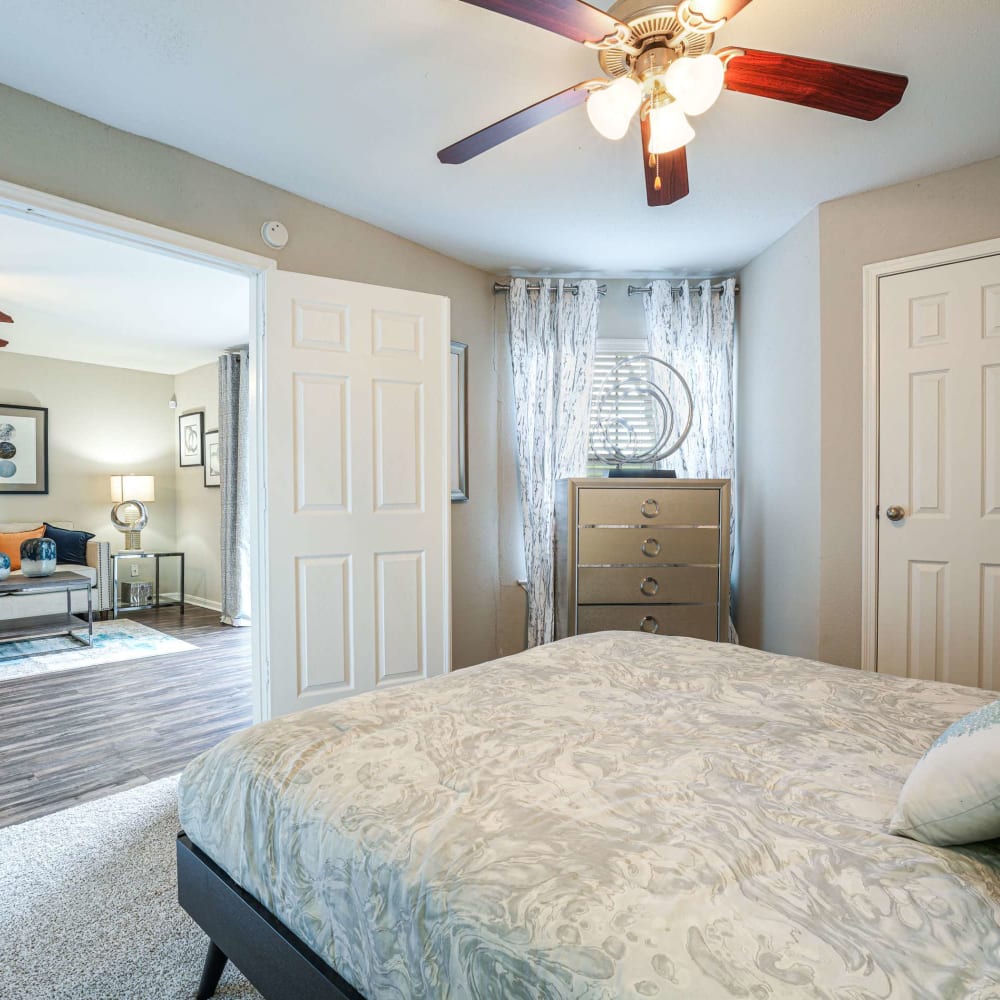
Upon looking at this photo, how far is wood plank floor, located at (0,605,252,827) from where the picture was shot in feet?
8.10

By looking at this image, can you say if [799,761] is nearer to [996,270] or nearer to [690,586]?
[690,586]

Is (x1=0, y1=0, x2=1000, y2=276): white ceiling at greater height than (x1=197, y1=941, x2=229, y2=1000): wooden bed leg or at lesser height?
greater

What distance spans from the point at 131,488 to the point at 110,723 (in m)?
3.88

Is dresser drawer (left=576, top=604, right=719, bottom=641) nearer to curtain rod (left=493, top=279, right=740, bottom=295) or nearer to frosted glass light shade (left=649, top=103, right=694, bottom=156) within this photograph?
curtain rod (left=493, top=279, right=740, bottom=295)

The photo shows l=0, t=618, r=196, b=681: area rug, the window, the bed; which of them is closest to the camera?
the bed

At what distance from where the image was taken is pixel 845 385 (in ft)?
9.61

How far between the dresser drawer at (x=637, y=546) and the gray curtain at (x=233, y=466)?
3.75m

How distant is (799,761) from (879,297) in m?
2.53

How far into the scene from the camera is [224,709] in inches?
133

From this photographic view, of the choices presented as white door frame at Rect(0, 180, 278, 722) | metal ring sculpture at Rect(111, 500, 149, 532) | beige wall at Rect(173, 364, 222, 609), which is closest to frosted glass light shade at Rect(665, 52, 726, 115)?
white door frame at Rect(0, 180, 278, 722)

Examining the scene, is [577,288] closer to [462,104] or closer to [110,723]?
[462,104]

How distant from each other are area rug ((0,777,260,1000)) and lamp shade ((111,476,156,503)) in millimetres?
4771

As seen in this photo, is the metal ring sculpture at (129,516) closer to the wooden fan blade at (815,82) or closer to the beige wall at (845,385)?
the beige wall at (845,385)

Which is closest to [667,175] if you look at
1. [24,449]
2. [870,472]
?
[870,472]
